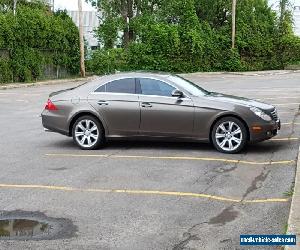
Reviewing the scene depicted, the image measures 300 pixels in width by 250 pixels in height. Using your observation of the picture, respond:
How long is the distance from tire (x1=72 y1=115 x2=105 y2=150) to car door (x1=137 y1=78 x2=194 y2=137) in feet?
2.92

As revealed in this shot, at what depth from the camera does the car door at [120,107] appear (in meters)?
11.0

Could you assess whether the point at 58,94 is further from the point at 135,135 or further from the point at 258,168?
the point at 258,168

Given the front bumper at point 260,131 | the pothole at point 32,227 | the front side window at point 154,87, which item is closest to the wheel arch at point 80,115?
the front side window at point 154,87

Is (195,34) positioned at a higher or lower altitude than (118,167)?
higher

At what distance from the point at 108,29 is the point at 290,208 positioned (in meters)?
→ 40.9

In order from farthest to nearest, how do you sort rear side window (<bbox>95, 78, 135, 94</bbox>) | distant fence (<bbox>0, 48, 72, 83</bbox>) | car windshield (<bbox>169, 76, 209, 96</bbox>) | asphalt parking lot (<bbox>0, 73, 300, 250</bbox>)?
distant fence (<bbox>0, 48, 72, 83</bbox>) → rear side window (<bbox>95, 78, 135, 94</bbox>) → car windshield (<bbox>169, 76, 209, 96</bbox>) → asphalt parking lot (<bbox>0, 73, 300, 250</bbox>)

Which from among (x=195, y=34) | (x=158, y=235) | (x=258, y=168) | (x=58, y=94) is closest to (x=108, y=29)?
(x=195, y=34)

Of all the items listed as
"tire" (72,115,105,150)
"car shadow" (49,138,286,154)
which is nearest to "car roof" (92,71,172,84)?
"tire" (72,115,105,150)

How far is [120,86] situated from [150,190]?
3.74m

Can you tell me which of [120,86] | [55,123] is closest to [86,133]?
[55,123]

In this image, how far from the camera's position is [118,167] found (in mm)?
9516

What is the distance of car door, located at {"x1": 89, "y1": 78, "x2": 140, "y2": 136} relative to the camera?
36.1 ft

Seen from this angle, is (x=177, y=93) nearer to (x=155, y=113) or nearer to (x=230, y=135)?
(x=155, y=113)

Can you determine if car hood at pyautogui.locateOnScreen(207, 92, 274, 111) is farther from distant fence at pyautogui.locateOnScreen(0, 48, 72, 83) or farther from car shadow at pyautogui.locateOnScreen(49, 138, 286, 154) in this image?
distant fence at pyautogui.locateOnScreen(0, 48, 72, 83)
